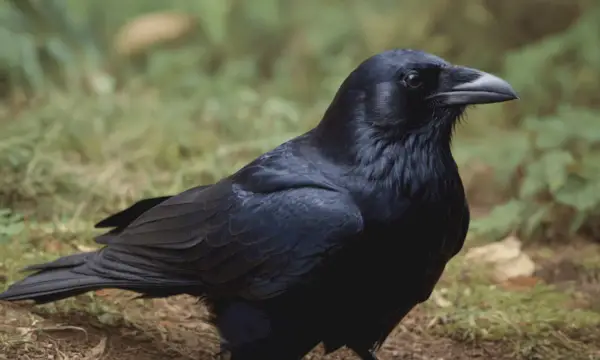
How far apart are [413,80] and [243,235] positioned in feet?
2.59

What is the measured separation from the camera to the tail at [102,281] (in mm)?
3131

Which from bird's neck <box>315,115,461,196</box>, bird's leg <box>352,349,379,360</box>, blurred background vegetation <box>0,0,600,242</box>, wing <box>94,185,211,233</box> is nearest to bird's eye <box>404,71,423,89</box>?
bird's neck <box>315,115,461,196</box>

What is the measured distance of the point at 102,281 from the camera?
3.17 meters

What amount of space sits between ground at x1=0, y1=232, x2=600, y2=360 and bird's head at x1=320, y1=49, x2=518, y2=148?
114 centimetres

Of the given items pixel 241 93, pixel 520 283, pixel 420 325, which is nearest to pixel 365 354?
pixel 420 325

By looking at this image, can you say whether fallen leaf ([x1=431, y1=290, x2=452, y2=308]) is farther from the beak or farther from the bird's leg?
the beak

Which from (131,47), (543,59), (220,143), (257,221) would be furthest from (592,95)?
(257,221)

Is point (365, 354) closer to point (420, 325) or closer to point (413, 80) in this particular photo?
point (420, 325)

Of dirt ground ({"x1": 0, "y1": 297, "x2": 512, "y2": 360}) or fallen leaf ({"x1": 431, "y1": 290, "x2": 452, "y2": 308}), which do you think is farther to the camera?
fallen leaf ({"x1": 431, "y1": 290, "x2": 452, "y2": 308})

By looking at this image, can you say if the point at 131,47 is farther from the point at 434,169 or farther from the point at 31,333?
the point at 434,169

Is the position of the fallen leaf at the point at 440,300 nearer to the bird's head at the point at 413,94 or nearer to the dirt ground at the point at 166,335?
the dirt ground at the point at 166,335

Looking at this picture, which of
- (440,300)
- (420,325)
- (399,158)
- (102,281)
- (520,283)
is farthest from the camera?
(520,283)

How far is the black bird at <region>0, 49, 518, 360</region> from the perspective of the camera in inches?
108

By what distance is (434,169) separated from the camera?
285 cm
